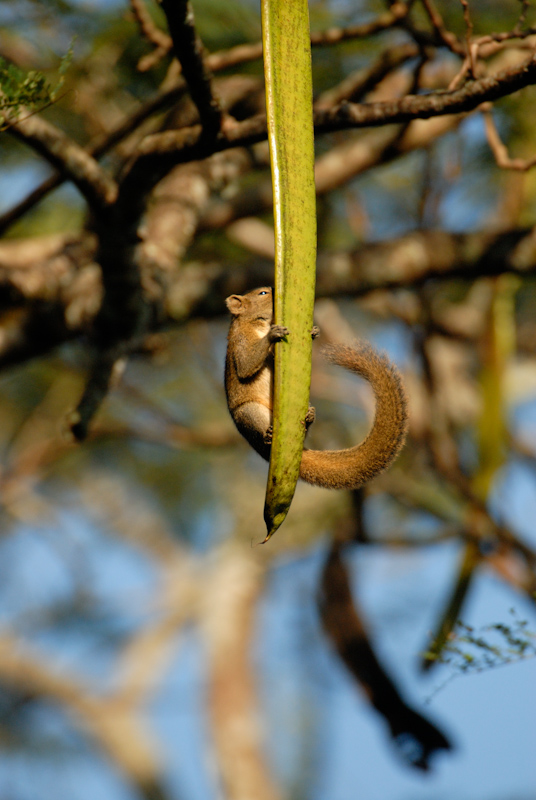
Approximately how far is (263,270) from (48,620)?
462cm

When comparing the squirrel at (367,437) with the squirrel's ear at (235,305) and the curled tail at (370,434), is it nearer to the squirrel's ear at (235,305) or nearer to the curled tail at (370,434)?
the curled tail at (370,434)

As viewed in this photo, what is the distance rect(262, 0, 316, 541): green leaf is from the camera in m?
0.95

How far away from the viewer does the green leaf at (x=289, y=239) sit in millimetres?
954

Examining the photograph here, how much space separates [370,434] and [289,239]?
429 millimetres

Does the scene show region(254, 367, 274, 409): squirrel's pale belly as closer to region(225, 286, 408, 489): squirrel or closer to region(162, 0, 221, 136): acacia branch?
region(225, 286, 408, 489): squirrel

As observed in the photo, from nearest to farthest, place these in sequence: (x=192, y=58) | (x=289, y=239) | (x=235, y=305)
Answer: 1. (x=289, y=239)
2. (x=192, y=58)
3. (x=235, y=305)

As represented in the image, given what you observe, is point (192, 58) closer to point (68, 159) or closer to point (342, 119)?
point (342, 119)

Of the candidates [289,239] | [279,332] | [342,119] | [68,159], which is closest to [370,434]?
[279,332]

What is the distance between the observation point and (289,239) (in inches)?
38.8

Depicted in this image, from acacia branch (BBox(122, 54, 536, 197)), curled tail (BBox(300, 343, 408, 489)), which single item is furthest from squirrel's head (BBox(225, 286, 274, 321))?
curled tail (BBox(300, 343, 408, 489))

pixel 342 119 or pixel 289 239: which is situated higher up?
pixel 289 239

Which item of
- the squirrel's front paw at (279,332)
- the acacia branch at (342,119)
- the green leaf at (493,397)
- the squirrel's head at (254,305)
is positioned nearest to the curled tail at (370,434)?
the squirrel's front paw at (279,332)

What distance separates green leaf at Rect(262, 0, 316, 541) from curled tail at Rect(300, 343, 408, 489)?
279 millimetres

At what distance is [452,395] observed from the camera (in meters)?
5.07
